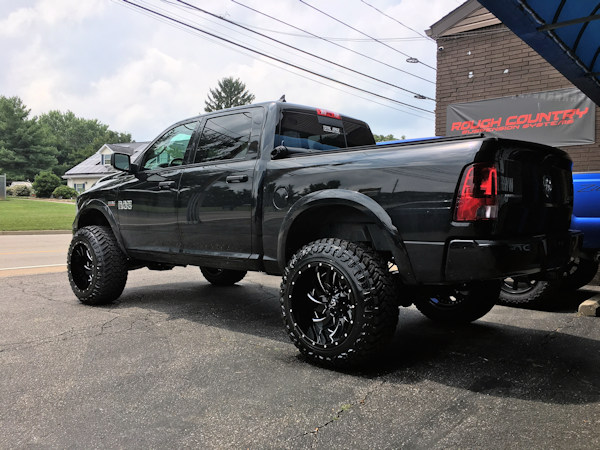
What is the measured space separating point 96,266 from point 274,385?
285 cm

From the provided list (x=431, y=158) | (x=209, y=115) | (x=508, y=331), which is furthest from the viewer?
(x=209, y=115)

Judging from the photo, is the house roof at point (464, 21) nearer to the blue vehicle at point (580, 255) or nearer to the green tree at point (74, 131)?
the blue vehicle at point (580, 255)

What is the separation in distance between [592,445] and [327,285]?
1698 mm

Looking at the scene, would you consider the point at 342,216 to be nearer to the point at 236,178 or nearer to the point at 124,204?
the point at 236,178

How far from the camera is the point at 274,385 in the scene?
299 centimetres

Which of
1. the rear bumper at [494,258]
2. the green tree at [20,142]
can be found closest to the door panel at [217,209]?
the rear bumper at [494,258]

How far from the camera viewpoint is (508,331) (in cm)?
428

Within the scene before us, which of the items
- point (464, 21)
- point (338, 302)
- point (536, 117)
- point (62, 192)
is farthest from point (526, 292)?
point (62, 192)

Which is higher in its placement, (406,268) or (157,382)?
(406,268)

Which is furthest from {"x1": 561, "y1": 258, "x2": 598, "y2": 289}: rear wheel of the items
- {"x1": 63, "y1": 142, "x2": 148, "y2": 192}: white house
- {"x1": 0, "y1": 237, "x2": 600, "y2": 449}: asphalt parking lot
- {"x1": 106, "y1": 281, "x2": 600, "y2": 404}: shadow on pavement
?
{"x1": 63, "y1": 142, "x2": 148, "y2": 192}: white house

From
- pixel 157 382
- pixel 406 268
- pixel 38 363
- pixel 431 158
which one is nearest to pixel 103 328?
pixel 38 363

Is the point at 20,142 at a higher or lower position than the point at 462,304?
higher

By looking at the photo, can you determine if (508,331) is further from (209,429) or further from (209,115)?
(209,115)

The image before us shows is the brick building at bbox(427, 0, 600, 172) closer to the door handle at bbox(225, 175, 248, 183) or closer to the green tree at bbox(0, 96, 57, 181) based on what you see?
the door handle at bbox(225, 175, 248, 183)
